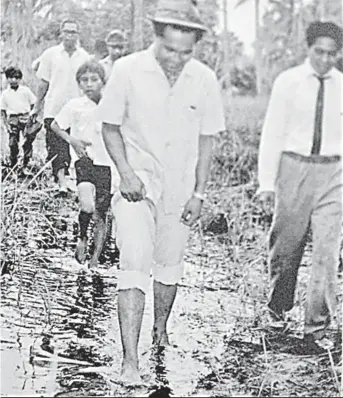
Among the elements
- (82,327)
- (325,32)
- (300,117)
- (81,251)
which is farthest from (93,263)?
(325,32)

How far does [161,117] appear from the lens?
122 inches

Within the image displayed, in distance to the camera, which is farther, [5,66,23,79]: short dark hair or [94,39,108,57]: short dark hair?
[5,66,23,79]: short dark hair

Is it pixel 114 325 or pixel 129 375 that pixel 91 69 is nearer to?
pixel 114 325

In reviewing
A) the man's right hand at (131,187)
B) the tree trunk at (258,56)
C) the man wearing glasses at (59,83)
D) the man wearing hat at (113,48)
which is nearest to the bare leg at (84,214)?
the man wearing glasses at (59,83)

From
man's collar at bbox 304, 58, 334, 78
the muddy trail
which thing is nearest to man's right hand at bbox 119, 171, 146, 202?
the muddy trail

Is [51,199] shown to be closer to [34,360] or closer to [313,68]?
[34,360]

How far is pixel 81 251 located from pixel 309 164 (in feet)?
2.58

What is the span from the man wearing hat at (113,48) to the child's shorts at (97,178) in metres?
0.30

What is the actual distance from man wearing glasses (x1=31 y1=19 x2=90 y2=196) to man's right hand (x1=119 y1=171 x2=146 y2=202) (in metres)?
0.40

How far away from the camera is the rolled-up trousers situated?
3191 mm

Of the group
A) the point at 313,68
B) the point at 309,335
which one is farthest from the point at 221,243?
the point at 313,68

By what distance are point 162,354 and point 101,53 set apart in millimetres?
949

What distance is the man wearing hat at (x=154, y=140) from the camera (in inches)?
121

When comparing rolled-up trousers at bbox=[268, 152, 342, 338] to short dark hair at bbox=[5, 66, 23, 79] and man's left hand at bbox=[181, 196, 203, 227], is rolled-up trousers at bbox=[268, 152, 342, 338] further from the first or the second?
short dark hair at bbox=[5, 66, 23, 79]
